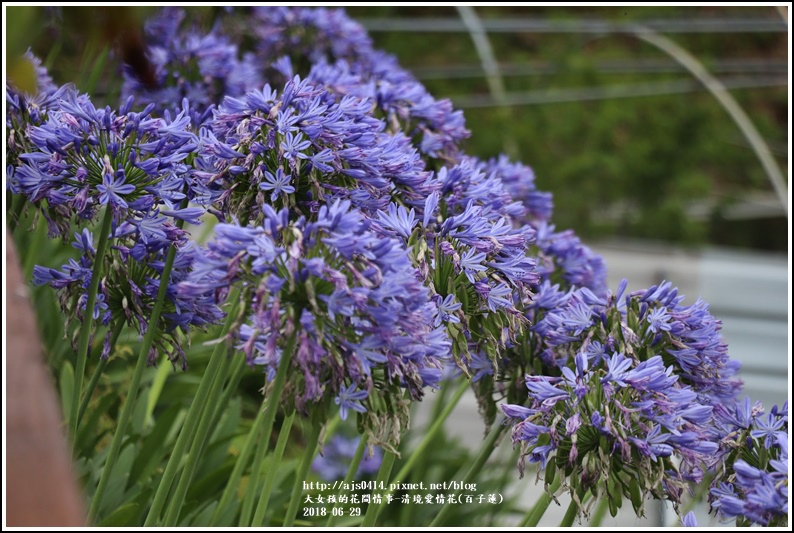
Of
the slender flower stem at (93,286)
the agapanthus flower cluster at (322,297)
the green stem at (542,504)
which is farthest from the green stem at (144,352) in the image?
the green stem at (542,504)

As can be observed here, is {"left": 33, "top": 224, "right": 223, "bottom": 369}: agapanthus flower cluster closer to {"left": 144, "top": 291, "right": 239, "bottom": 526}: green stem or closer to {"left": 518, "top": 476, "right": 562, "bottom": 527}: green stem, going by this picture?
{"left": 144, "top": 291, "right": 239, "bottom": 526}: green stem

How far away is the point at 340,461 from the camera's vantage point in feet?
14.1

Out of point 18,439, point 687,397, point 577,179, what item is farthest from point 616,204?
point 18,439

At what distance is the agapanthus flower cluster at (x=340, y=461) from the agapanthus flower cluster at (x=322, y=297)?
2.72 meters

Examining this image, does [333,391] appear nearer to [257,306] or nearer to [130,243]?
[257,306]

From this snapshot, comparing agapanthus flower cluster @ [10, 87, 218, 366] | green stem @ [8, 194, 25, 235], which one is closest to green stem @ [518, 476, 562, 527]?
agapanthus flower cluster @ [10, 87, 218, 366]

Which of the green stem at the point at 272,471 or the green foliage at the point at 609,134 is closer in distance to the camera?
the green stem at the point at 272,471

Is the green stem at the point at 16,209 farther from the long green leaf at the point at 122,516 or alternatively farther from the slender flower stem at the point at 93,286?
the long green leaf at the point at 122,516

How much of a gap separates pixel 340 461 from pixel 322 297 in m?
3.05

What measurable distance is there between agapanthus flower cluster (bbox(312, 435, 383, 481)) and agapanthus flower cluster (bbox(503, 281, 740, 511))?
91.7 inches

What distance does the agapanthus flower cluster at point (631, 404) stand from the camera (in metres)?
1.69

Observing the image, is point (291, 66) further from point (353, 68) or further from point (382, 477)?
point (382, 477)

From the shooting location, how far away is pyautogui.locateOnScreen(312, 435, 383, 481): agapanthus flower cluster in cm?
416

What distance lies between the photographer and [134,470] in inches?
105
